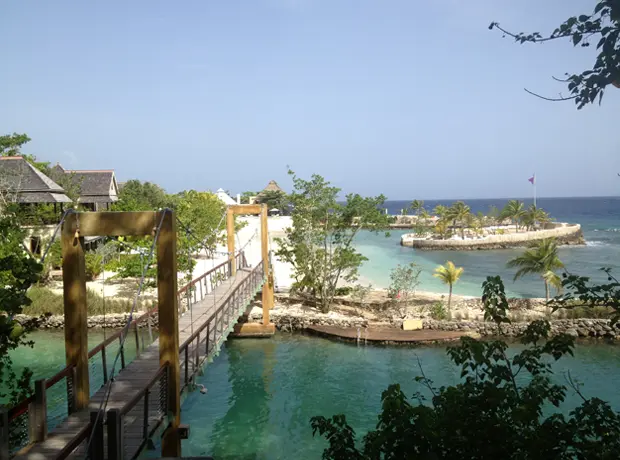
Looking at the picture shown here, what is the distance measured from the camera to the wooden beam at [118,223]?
6.10 m

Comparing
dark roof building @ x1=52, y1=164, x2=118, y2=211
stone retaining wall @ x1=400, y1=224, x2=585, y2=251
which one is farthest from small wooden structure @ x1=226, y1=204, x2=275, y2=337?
stone retaining wall @ x1=400, y1=224, x2=585, y2=251

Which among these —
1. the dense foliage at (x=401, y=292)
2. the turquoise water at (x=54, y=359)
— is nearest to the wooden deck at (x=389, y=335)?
the dense foliage at (x=401, y=292)

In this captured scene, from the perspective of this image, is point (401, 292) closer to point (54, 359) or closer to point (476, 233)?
point (54, 359)

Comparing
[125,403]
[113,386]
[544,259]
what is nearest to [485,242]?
[544,259]

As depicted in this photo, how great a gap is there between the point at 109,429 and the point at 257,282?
10.5m

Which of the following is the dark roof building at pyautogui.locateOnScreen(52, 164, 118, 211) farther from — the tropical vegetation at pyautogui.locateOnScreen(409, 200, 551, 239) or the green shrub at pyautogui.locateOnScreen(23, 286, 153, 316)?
the tropical vegetation at pyautogui.locateOnScreen(409, 200, 551, 239)

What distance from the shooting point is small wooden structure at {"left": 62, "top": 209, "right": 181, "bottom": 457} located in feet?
20.0

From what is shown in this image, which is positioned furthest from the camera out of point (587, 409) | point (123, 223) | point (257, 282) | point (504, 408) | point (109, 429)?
point (257, 282)

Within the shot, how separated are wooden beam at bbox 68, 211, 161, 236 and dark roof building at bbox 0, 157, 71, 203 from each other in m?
18.1

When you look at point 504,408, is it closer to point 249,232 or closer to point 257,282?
point 257,282

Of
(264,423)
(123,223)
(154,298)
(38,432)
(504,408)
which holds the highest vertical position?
(123,223)

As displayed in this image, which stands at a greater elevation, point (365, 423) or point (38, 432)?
point (38, 432)

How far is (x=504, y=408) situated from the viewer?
3.75m

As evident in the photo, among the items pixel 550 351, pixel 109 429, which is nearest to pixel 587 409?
pixel 550 351
